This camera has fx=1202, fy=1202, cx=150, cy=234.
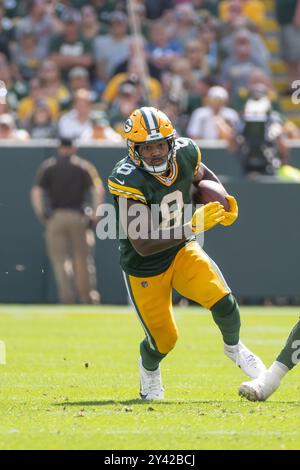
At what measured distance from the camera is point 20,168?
15.3 m

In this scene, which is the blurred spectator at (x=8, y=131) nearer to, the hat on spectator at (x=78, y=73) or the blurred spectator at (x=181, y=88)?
the hat on spectator at (x=78, y=73)

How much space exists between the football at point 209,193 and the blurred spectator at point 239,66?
935 cm

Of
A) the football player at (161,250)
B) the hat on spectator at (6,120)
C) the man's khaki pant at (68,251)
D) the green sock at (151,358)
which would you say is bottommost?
the man's khaki pant at (68,251)

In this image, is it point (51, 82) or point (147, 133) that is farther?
point (51, 82)

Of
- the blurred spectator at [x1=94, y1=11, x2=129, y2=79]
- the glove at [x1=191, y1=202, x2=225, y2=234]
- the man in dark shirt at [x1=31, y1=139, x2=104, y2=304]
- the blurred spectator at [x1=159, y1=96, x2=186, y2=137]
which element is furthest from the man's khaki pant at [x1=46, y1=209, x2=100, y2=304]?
the glove at [x1=191, y1=202, x2=225, y2=234]

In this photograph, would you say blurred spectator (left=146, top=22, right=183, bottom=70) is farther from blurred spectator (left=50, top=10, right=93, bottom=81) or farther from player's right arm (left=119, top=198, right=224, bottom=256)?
player's right arm (left=119, top=198, right=224, bottom=256)

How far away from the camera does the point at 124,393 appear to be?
7.57 m

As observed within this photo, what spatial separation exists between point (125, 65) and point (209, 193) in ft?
31.7

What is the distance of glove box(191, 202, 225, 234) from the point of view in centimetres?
704

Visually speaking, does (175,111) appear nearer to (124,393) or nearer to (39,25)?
(39,25)

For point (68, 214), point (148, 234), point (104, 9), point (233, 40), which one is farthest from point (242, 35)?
point (148, 234)

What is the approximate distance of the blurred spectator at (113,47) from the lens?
17062 millimetres

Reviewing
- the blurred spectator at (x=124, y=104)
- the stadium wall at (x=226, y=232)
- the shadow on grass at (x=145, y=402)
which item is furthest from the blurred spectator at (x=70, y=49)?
the shadow on grass at (x=145, y=402)

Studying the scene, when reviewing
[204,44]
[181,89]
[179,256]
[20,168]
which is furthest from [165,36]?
[179,256]
